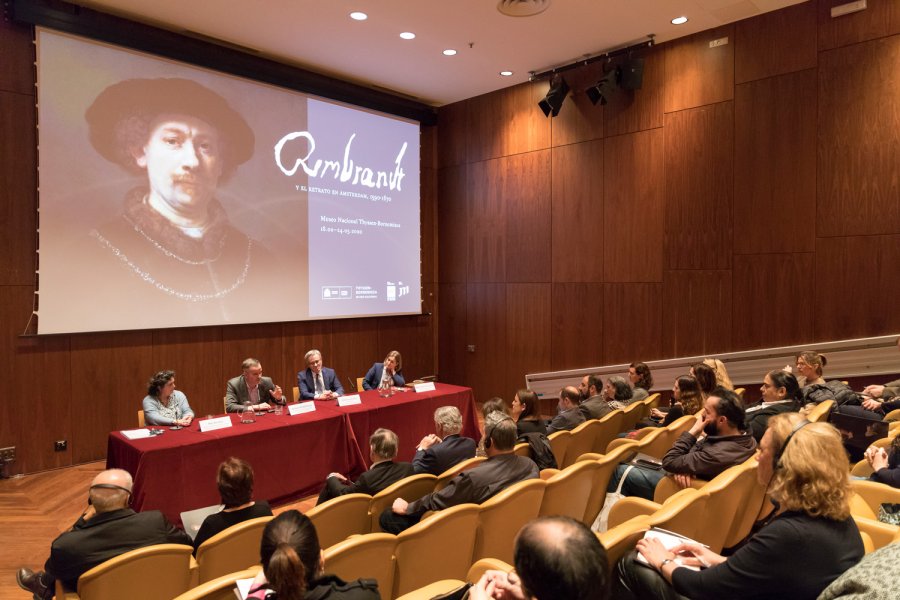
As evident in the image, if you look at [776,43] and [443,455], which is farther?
[776,43]

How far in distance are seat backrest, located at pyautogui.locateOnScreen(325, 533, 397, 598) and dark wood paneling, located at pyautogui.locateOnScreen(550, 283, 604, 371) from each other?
5510 mm

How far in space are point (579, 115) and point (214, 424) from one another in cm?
571

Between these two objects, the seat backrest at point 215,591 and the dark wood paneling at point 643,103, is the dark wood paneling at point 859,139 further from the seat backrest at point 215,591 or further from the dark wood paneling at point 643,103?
the seat backrest at point 215,591

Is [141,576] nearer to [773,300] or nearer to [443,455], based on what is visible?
[443,455]

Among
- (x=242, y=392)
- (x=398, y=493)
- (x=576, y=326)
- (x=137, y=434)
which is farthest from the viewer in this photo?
(x=576, y=326)

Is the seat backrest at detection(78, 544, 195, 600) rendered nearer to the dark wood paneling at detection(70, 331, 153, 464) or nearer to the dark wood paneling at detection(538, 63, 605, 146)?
the dark wood paneling at detection(70, 331, 153, 464)

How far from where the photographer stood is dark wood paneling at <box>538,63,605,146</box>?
281 inches

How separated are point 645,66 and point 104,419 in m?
7.13

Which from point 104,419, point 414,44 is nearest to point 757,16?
point 414,44

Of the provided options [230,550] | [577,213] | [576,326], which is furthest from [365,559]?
[577,213]

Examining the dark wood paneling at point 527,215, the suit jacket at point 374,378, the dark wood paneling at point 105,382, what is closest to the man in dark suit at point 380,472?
the suit jacket at point 374,378

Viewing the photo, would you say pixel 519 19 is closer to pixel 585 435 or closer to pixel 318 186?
pixel 318 186

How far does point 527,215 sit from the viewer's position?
7.93m

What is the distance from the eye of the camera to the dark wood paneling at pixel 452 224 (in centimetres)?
872
